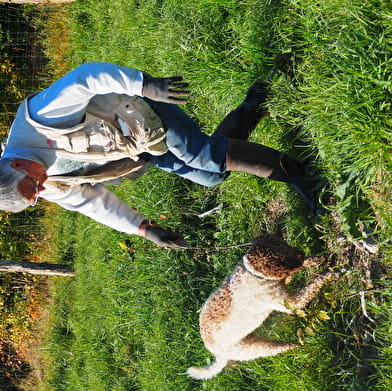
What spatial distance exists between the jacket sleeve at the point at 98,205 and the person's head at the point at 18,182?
1.00 feet

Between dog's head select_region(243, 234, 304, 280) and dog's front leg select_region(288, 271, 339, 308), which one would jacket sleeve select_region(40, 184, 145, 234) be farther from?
dog's front leg select_region(288, 271, 339, 308)

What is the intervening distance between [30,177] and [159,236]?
1.07 m

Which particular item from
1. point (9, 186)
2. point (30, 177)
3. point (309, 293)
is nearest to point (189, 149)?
point (30, 177)

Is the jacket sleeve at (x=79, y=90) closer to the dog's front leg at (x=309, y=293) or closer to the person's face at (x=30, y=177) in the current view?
the person's face at (x=30, y=177)

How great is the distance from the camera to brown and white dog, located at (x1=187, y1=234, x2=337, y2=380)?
3469 mm

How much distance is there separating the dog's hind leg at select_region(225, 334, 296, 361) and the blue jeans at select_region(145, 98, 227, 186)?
4.09 ft

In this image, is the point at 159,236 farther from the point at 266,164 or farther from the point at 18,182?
the point at 18,182

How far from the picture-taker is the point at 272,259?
135 inches

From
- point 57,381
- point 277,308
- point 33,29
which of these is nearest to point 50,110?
point 277,308

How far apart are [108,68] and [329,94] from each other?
4.46 feet

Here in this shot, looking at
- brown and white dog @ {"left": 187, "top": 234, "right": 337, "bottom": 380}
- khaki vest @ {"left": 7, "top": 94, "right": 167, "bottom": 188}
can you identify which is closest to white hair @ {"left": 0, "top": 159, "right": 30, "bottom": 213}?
khaki vest @ {"left": 7, "top": 94, "right": 167, "bottom": 188}

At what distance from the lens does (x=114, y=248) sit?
20.6 ft

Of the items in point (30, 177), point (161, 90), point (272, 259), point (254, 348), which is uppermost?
point (161, 90)

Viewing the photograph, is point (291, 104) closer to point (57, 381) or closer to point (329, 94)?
point (329, 94)
